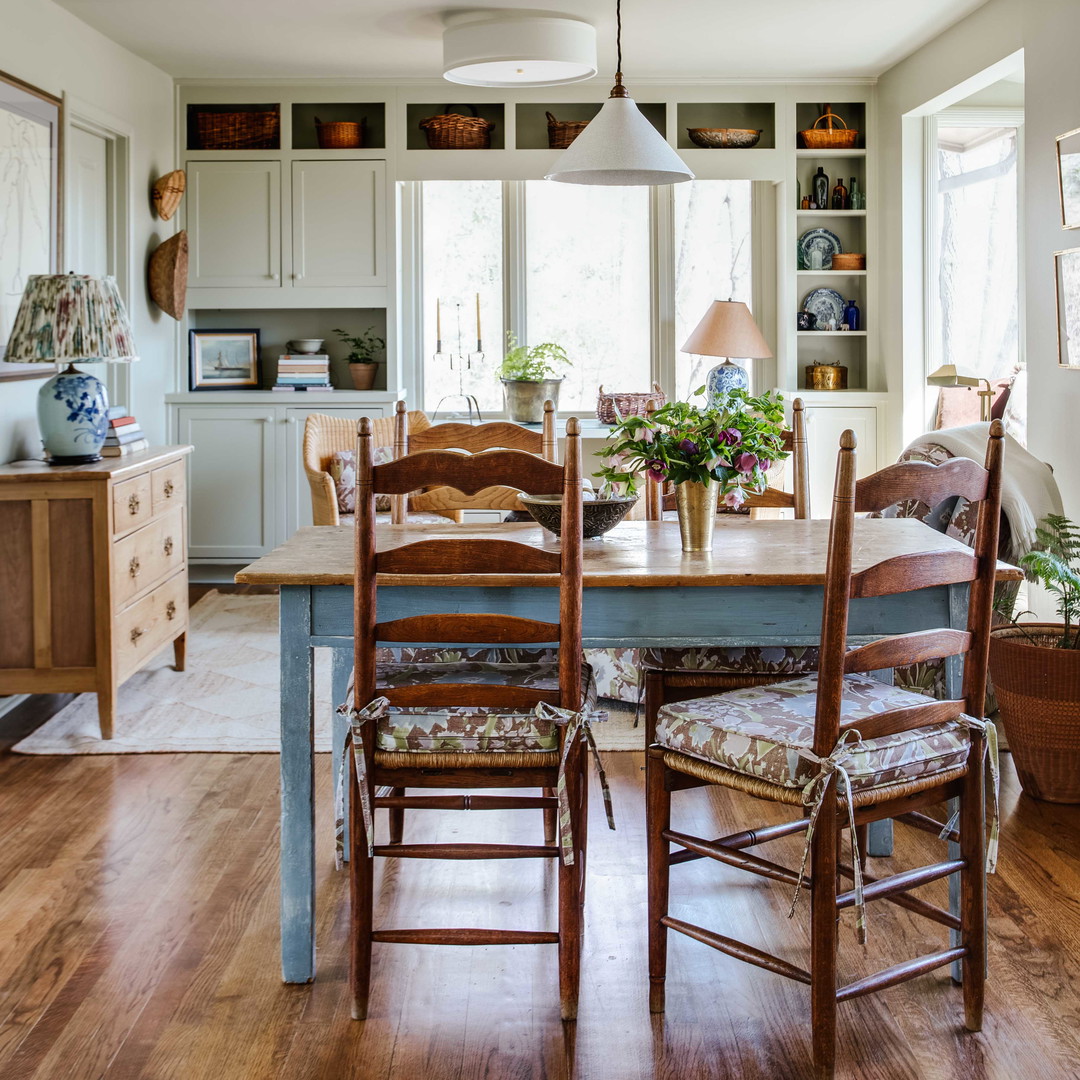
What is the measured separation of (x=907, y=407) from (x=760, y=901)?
4244 millimetres

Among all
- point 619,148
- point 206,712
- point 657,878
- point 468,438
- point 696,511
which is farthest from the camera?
point 206,712

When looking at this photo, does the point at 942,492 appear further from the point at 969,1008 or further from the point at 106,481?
the point at 106,481

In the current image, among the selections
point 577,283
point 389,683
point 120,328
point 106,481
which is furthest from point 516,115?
point 389,683

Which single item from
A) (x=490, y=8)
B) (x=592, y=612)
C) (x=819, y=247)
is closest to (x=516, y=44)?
(x=490, y=8)

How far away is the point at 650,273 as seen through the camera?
22.3 ft

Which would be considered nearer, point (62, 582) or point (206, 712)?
point (62, 582)

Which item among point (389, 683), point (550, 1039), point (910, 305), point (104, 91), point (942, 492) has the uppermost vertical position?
point (104, 91)

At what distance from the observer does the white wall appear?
14.5 feet

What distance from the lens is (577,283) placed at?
6.81 metres

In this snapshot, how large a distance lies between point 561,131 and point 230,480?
8.36ft

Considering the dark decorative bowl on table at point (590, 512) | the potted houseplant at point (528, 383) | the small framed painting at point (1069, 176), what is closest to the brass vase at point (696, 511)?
the dark decorative bowl on table at point (590, 512)

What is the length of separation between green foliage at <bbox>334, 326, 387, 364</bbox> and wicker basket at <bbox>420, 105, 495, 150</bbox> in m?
1.07

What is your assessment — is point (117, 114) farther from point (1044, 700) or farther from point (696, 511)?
point (1044, 700)

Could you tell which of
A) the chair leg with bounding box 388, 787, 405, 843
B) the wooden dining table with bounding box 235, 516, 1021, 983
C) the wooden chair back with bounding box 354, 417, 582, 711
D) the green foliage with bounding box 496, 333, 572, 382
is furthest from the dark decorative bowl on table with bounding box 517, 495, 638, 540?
the green foliage with bounding box 496, 333, 572, 382
